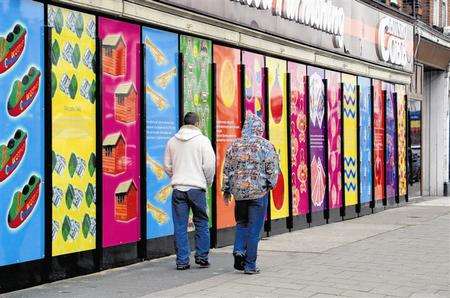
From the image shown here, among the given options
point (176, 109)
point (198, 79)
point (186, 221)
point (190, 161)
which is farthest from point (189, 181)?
point (198, 79)

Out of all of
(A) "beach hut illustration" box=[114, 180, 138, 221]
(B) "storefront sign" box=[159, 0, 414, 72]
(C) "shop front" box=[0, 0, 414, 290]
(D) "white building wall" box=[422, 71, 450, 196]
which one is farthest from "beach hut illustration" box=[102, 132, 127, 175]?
(D) "white building wall" box=[422, 71, 450, 196]

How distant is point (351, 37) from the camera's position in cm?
1569

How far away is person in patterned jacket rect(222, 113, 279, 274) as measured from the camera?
7.86 m

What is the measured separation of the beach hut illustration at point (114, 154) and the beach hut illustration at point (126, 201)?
222 mm

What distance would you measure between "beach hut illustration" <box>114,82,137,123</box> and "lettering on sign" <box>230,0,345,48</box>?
3.19 meters

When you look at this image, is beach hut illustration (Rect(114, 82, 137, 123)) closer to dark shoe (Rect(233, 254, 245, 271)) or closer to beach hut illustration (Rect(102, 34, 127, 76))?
beach hut illustration (Rect(102, 34, 127, 76))

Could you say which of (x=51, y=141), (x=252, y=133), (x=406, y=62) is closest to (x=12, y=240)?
(x=51, y=141)

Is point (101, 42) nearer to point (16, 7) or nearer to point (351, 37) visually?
point (16, 7)

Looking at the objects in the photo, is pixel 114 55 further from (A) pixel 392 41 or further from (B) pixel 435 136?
(B) pixel 435 136

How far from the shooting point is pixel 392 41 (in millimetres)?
18031

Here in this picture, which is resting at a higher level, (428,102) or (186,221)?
(428,102)

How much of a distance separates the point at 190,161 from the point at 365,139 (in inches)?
353

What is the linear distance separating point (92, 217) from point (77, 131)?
1031mm

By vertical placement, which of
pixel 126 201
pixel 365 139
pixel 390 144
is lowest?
pixel 126 201
